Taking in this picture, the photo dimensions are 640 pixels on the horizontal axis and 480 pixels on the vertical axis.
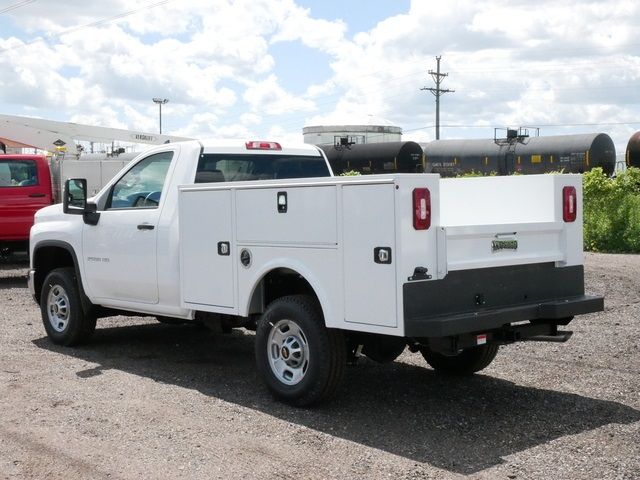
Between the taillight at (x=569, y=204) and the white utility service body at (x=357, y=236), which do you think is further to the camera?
the taillight at (x=569, y=204)

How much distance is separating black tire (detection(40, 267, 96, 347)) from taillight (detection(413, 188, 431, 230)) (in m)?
4.56

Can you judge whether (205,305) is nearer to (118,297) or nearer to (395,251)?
(118,297)

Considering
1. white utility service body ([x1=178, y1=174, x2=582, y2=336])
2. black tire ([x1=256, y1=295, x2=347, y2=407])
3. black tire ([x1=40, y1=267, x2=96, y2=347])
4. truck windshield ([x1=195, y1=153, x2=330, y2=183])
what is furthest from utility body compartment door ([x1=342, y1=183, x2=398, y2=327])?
black tire ([x1=40, y1=267, x2=96, y2=347])

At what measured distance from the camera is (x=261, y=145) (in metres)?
8.73

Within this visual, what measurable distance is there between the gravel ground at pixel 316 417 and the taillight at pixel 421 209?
1.45m

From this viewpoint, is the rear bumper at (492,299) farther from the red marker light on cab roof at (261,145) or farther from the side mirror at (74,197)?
the side mirror at (74,197)

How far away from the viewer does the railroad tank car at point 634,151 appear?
32.2 meters

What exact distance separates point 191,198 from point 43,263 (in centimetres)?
309

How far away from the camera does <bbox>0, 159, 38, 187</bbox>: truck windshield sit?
16447 millimetres

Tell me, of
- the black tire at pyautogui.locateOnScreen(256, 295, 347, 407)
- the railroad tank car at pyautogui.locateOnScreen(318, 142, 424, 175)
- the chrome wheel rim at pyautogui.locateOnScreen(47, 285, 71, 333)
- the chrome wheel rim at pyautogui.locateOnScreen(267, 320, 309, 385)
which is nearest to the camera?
the black tire at pyautogui.locateOnScreen(256, 295, 347, 407)

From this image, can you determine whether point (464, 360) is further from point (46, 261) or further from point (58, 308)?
point (46, 261)

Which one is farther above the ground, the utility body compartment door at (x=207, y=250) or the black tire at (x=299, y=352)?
the utility body compartment door at (x=207, y=250)

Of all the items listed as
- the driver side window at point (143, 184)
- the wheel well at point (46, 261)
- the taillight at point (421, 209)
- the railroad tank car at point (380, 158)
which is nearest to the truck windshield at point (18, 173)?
the wheel well at point (46, 261)

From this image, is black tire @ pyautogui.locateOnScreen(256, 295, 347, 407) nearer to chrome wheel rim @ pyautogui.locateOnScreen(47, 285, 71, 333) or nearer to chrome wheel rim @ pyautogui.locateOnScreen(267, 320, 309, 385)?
chrome wheel rim @ pyautogui.locateOnScreen(267, 320, 309, 385)
